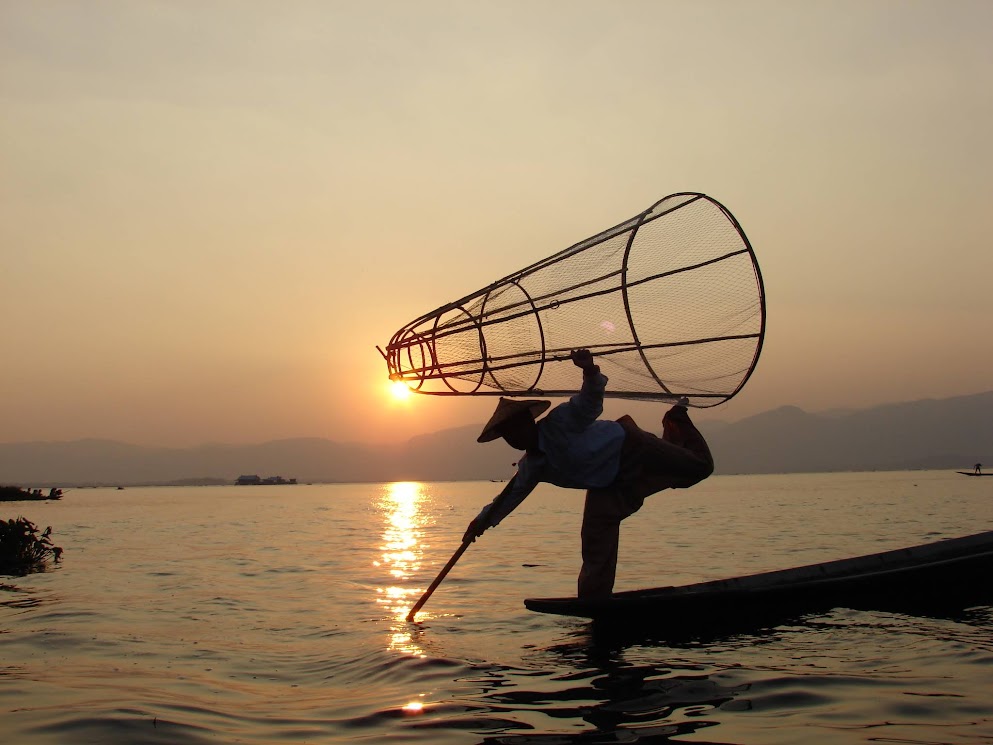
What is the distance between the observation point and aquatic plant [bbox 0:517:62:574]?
62.3 ft

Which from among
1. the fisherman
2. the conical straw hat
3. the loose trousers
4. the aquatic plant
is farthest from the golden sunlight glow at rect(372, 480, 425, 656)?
the aquatic plant

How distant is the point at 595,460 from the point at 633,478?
499 millimetres

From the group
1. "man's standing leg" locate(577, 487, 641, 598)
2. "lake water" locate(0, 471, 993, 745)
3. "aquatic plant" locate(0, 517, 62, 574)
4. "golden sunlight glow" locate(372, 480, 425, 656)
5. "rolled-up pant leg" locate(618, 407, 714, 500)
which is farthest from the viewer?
"aquatic plant" locate(0, 517, 62, 574)

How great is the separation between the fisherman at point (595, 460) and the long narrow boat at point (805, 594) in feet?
0.99

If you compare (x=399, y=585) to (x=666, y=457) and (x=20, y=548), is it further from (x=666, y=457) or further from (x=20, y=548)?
(x=20, y=548)

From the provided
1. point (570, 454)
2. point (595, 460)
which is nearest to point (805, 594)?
point (595, 460)

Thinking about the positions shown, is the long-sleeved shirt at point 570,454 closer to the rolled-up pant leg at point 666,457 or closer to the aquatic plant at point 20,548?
the rolled-up pant leg at point 666,457

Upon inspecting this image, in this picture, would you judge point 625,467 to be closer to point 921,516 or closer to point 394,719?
point 394,719

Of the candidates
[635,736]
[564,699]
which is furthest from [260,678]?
[635,736]

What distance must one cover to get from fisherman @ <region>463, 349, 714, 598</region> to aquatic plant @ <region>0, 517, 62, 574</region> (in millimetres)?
13854

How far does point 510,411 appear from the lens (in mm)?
8188

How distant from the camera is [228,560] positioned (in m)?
21.2

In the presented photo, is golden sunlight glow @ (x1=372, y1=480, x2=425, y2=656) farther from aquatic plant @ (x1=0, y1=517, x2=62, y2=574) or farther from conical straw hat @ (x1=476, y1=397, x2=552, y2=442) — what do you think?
aquatic plant @ (x1=0, y1=517, x2=62, y2=574)

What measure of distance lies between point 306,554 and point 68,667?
47.3 ft
